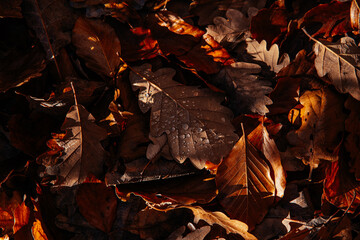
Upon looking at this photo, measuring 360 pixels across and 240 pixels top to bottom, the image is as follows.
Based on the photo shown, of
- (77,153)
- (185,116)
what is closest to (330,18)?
(185,116)

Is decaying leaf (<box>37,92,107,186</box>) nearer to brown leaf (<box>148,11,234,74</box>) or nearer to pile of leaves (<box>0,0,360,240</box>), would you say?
pile of leaves (<box>0,0,360,240</box>)

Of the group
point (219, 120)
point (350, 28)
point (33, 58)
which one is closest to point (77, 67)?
point (33, 58)

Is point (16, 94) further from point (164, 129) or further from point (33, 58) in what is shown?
point (164, 129)

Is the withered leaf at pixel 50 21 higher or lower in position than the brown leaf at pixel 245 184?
higher

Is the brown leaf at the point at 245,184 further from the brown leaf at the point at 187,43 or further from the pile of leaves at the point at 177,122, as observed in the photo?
the brown leaf at the point at 187,43

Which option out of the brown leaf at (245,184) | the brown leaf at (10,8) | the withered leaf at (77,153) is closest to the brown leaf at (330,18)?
the brown leaf at (245,184)
